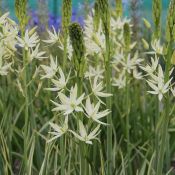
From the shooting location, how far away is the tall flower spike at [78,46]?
214 centimetres

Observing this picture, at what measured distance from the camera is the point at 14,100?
418 centimetres

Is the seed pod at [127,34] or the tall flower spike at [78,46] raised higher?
the seed pod at [127,34]

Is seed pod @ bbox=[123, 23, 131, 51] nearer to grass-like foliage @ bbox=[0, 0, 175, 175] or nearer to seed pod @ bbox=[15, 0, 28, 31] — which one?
→ grass-like foliage @ bbox=[0, 0, 175, 175]

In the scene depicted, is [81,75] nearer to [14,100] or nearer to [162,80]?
[162,80]

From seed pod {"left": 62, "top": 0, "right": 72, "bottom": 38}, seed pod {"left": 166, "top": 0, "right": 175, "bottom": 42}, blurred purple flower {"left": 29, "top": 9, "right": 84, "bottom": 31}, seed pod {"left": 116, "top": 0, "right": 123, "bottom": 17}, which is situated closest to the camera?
seed pod {"left": 166, "top": 0, "right": 175, "bottom": 42}

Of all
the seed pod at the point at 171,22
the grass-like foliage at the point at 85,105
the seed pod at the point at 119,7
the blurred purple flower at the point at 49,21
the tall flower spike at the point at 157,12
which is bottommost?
the grass-like foliage at the point at 85,105

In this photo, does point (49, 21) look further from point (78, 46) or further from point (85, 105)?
point (78, 46)

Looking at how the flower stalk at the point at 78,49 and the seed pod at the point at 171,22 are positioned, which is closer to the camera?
the flower stalk at the point at 78,49

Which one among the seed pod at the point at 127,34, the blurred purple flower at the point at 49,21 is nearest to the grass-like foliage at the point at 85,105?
the seed pod at the point at 127,34

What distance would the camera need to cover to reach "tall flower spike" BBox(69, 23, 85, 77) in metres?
2.14

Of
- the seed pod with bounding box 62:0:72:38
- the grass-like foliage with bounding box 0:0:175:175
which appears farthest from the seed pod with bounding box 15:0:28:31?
the seed pod with bounding box 62:0:72:38

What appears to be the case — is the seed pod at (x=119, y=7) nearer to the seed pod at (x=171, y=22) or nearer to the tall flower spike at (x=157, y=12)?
the tall flower spike at (x=157, y=12)

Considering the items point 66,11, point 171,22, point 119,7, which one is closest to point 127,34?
point 119,7

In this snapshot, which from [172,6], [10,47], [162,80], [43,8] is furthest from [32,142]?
[43,8]
